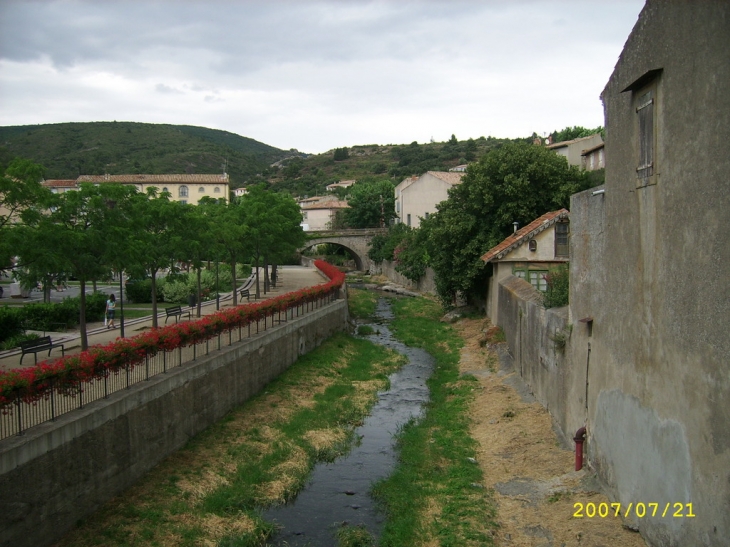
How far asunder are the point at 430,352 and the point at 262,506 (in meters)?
17.2

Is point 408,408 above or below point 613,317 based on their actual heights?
below

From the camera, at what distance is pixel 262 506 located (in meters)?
13.3

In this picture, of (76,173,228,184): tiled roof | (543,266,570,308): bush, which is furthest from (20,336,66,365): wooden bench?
(76,173,228,184): tiled roof

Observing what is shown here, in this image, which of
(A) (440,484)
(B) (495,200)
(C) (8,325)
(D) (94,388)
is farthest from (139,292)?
(A) (440,484)

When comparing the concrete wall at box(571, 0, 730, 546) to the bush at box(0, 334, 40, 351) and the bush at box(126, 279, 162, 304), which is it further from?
the bush at box(126, 279, 162, 304)

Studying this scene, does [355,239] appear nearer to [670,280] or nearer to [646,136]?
[646,136]

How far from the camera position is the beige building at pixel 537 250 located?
29047mm

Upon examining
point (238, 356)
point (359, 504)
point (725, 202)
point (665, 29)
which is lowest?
point (359, 504)

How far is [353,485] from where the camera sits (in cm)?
1466

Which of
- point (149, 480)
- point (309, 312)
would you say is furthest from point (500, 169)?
point (149, 480)

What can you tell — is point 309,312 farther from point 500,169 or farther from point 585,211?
point 585,211

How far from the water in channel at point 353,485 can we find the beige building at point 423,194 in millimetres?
41066

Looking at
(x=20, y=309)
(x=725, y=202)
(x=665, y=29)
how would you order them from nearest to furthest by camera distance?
(x=725, y=202), (x=665, y=29), (x=20, y=309)

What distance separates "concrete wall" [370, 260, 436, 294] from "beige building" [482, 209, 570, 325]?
9804mm
